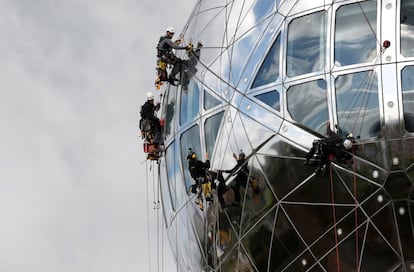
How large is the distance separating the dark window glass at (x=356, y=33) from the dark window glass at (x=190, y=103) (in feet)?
10.7

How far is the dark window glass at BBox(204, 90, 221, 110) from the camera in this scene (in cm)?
2206

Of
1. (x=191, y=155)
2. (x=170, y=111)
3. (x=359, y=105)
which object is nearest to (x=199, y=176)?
(x=191, y=155)

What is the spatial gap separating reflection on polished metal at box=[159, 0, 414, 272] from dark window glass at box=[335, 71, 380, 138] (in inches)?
0.6

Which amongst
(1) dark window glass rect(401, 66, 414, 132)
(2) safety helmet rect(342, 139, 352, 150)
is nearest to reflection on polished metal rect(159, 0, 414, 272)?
(1) dark window glass rect(401, 66, 414, 132)

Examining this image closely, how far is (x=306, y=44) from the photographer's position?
68.3 feet

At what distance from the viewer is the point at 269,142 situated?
68.3 ft

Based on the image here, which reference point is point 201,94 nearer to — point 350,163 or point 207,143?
point 207,143

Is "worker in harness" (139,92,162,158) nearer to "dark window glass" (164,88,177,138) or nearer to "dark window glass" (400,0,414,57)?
"dark window glass" (164,88,177,138)

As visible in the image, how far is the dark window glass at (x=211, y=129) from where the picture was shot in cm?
2192

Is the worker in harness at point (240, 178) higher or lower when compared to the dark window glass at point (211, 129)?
lower

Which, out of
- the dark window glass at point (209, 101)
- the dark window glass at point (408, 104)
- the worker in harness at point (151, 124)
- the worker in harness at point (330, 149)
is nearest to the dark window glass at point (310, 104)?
the worker in harness at point (330, 149)

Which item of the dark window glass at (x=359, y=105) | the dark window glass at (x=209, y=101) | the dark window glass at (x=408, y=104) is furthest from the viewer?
the dark window glass at (x=209, y=101)

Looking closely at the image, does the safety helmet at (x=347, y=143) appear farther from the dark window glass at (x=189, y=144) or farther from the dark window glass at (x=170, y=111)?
the dark window glass at (x=170, y=111)

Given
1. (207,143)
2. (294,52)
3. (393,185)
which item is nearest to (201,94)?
(207,143)
